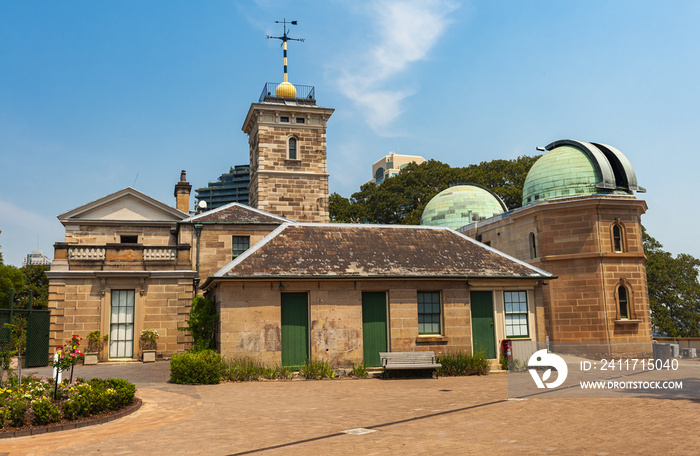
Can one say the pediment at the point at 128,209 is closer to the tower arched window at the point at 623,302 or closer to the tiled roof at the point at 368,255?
the tiled roof at the point at 368,255

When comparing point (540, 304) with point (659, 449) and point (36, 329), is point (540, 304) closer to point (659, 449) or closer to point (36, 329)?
point (659, 449)

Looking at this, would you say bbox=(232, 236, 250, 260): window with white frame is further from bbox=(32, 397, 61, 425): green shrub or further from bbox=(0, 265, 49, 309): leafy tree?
bbox=(32, 397, 61, 425): green shrub

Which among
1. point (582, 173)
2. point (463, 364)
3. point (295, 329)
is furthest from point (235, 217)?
point (582, 173)

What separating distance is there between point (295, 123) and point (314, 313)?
21608 mm

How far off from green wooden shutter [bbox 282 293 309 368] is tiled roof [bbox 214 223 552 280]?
1.03m

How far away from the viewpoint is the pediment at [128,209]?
2891 cm

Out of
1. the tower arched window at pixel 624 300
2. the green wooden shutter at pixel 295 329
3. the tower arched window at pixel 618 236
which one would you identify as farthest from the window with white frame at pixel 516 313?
the tower arched window at pixel 618 236

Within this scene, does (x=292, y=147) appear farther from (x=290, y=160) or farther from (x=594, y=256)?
(x=594, y=256)

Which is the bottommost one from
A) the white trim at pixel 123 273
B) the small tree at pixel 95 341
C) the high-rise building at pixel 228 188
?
the small tree at pixel 95 341

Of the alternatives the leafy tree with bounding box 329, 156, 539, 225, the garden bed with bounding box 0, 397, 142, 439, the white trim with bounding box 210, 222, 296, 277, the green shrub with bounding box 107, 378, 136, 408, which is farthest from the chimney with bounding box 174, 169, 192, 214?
the garden bed with bounding box 0, 397, 142, 439

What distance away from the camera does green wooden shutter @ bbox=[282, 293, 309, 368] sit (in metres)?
19.1

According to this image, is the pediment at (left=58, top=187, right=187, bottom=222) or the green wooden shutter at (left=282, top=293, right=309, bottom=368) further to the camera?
the pediment at (left=58, top=187, right=187, bottom=222)

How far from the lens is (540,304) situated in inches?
862

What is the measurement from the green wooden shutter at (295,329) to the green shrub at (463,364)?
4822 mm
